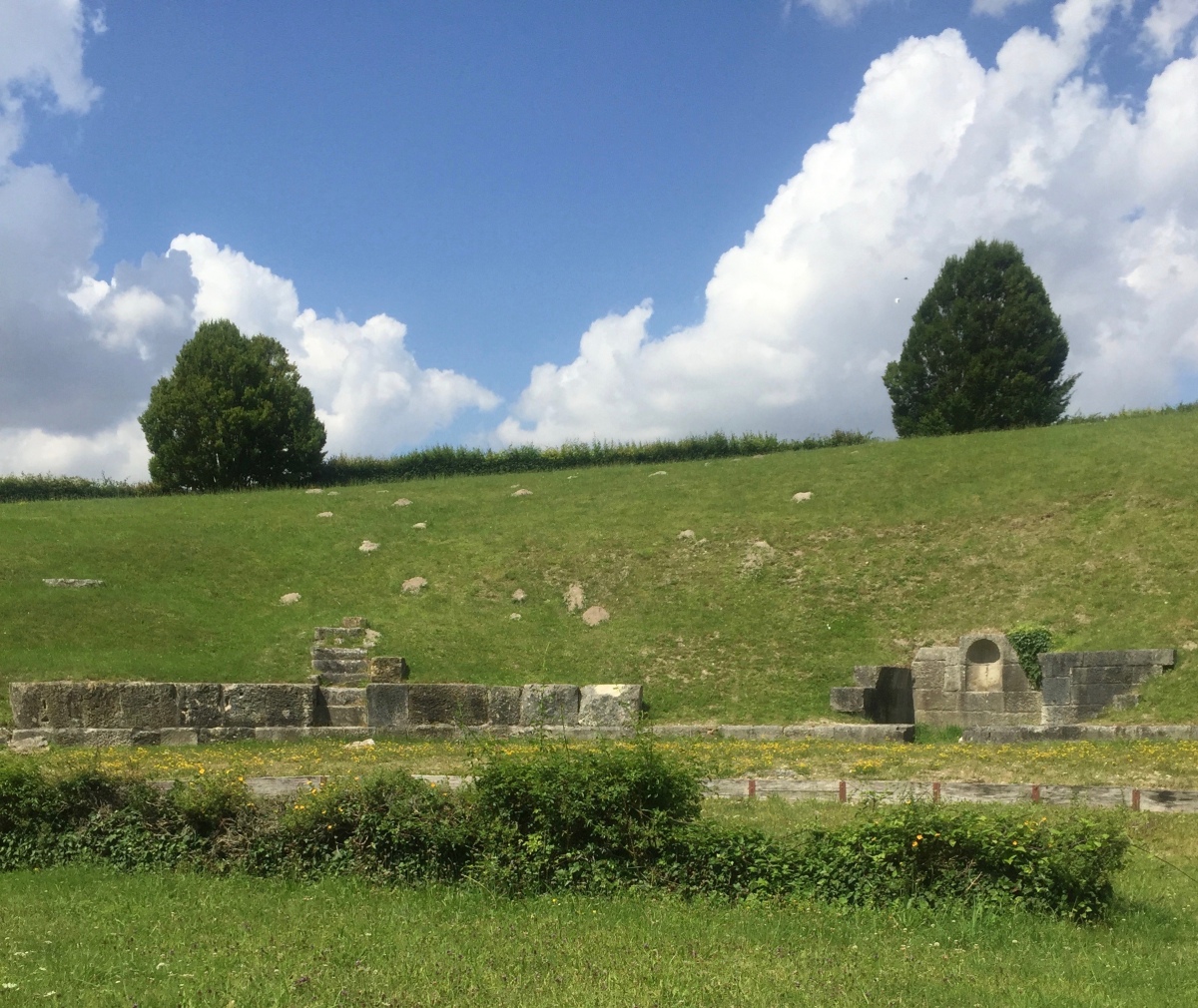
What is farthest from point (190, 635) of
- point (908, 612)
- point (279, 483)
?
point (279, 483)

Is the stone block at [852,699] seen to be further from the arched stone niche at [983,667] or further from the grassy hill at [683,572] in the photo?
the arched stone niche at [983,667]

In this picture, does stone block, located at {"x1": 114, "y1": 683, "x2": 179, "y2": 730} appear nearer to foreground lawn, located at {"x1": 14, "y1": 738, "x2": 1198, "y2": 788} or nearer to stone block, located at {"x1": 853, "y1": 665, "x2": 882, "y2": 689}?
foreground lawn, located at {"x1": 14, "y1": 738, "x2": 1198, "y2": 788}

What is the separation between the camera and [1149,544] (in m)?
24.8

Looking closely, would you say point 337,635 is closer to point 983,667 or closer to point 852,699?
point 852,699

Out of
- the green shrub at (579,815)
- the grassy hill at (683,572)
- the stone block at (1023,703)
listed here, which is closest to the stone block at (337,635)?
the grassy hill at (683,572)

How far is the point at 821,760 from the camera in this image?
15.3 metres

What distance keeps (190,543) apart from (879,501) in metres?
19.4

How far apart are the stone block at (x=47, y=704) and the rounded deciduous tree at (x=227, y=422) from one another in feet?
Answer: 96.7

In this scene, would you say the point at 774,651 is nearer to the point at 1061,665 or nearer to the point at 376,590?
the point at 1061,665

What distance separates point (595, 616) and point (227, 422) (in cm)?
2689

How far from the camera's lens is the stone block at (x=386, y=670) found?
22531mm

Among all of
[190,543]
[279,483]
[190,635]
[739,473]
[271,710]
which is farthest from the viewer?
[279,483]

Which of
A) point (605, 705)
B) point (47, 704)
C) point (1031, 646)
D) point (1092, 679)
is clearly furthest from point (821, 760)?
point (47, 704)

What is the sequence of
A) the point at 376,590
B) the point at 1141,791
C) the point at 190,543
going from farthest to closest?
the point at 190,543, the point at 376,590, the point at 1141,791
